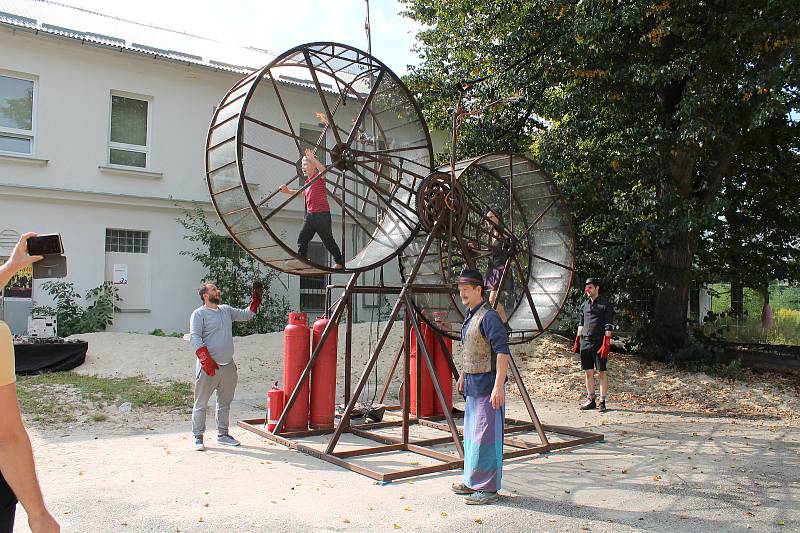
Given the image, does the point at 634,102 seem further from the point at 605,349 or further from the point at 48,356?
the point at 48,356

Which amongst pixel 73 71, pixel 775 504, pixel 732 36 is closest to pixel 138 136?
pixel 73 71

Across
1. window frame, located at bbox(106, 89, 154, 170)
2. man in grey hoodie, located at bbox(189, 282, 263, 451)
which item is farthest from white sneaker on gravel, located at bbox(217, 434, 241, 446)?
window frame, located at bbox(106, 89, 154, 170)

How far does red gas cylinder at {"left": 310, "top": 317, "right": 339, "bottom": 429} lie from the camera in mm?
8156

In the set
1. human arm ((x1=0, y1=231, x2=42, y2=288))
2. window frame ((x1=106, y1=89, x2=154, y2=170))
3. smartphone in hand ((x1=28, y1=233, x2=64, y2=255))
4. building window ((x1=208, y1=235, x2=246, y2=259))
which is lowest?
human arm ((x1=0, y1=231, x2=42, y2=288))

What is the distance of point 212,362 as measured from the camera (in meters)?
7.41

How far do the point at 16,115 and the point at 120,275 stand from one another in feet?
13.6

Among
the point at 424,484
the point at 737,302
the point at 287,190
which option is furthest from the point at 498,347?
the point at 737,302

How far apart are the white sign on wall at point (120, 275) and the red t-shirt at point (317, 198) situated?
1047 centimetres

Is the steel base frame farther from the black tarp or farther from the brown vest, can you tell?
the black tarp

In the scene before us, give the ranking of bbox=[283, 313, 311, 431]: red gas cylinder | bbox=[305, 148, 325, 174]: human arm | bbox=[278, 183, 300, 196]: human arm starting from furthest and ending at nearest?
bbox=[283, 313, 311, 431]: red gas cylinder < bbox=[305, 148, 325, 174]: human arm < bbox=[278, 183, 300, 196]: human arm

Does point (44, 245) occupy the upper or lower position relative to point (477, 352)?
upper

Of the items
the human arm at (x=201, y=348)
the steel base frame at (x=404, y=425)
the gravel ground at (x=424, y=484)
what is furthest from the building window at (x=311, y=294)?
the human arm at (x=201, y=348)

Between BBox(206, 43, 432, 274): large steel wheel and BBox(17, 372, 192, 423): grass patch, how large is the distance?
3497 mm

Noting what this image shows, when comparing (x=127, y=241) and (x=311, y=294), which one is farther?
(x=311, y=294)
